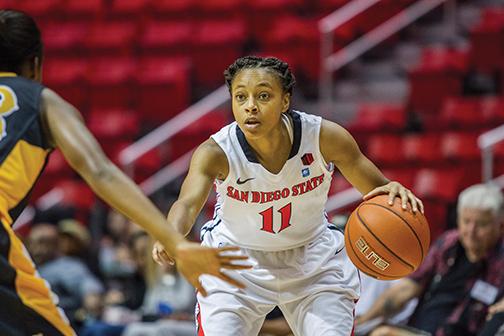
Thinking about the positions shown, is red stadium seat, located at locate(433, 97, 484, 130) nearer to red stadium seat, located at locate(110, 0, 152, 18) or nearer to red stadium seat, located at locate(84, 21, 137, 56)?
red stadium seat, located at locate(84, 21, 137, 56)

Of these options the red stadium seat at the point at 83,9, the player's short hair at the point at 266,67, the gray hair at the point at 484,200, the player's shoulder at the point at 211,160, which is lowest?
the red stadium seat at the point at 83,9

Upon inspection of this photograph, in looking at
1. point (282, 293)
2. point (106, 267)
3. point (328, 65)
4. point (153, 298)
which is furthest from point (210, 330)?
point (328, 65)

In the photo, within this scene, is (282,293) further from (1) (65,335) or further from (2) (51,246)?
(2) (51,246)

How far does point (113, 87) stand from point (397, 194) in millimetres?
7442

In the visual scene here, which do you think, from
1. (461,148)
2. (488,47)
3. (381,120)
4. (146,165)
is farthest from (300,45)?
(461,148)

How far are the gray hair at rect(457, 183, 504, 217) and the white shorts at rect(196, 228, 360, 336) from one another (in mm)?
1802

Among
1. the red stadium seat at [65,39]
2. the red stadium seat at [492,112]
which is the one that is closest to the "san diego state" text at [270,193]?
the red stadium seat at [492,112]

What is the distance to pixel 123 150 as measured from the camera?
10.7 metres

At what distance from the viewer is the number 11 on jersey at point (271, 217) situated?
445 cm

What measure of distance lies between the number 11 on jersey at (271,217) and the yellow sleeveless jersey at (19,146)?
4.75 feet

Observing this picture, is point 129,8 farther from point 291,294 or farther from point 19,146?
point 19,146

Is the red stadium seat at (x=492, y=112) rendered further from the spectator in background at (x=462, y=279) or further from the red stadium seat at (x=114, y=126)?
the red stadium seat at (x=114, y=126)

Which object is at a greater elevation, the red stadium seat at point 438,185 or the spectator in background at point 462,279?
the spectator in background at point 462,279

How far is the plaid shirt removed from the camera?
605 cm
